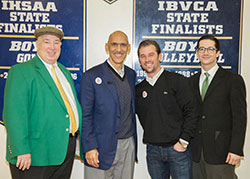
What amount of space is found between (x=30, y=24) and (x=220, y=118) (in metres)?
2.37

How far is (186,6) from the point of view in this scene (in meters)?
2.73

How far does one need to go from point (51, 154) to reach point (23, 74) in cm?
70

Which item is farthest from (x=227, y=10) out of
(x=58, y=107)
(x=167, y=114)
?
(x=58, y=107)

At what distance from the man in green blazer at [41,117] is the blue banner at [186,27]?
114cm

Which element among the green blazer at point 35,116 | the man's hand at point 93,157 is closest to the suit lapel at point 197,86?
the man's hand at point 93,157

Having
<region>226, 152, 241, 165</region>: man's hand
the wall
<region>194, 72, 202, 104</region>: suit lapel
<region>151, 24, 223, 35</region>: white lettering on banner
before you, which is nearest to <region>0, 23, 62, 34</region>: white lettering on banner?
the wall

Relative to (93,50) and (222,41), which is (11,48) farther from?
(222,41)

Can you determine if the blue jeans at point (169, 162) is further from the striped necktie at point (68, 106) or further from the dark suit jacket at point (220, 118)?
the striped necktie at point (68, 106)

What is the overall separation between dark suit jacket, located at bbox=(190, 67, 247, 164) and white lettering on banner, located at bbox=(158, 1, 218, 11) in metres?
1.07

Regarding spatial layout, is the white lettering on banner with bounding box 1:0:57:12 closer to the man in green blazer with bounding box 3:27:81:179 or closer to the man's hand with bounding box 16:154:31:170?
the man in green blazer with bounding box 3:27:81:179

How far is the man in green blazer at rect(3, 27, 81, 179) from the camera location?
1.69m

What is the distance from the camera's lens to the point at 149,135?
2.16 metres

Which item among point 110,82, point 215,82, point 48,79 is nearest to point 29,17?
point 48,79

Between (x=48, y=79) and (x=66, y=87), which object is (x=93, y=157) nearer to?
(x=66, y=87)
